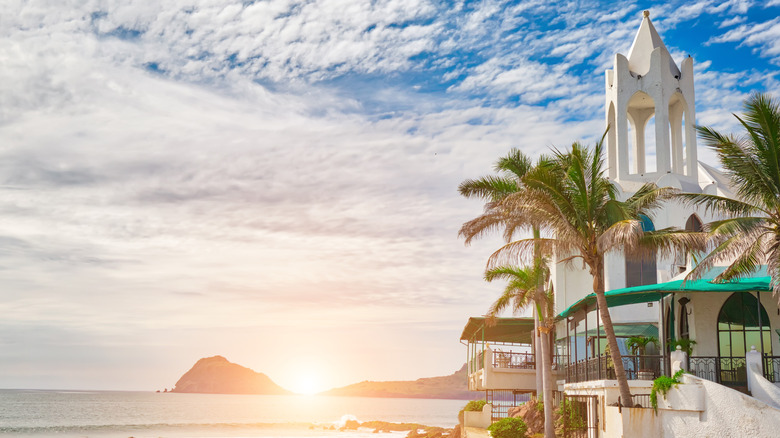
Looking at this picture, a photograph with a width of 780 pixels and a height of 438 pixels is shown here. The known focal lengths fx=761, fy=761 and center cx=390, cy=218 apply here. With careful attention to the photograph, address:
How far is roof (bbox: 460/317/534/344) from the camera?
37.8 metres

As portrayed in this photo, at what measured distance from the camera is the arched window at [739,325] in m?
22.5

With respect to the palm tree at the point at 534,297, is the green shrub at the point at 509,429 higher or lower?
lower

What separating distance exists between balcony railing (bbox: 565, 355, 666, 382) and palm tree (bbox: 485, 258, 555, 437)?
3.38 feet

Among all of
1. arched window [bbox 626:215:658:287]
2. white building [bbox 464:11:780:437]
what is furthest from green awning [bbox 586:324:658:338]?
arched window [bbox 626:215:658:287]

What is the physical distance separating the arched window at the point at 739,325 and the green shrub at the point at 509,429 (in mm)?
7418

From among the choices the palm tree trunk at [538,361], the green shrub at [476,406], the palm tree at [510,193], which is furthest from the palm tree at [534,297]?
the green shrub at [476,406]

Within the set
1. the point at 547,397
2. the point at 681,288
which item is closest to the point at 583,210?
the point at 681,288

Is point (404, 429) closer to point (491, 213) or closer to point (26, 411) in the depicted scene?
point (491, 213)


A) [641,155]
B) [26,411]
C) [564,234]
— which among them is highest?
[641,155]

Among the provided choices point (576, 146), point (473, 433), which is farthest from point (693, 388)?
point (473, 433)

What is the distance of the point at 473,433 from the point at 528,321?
957 centimetres

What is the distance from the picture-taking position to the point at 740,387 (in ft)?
65.2

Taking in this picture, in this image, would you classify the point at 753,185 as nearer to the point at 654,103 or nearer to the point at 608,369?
the point at 608,369

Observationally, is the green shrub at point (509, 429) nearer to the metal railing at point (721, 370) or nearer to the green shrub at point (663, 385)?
the metal railing at point (721, 370)
